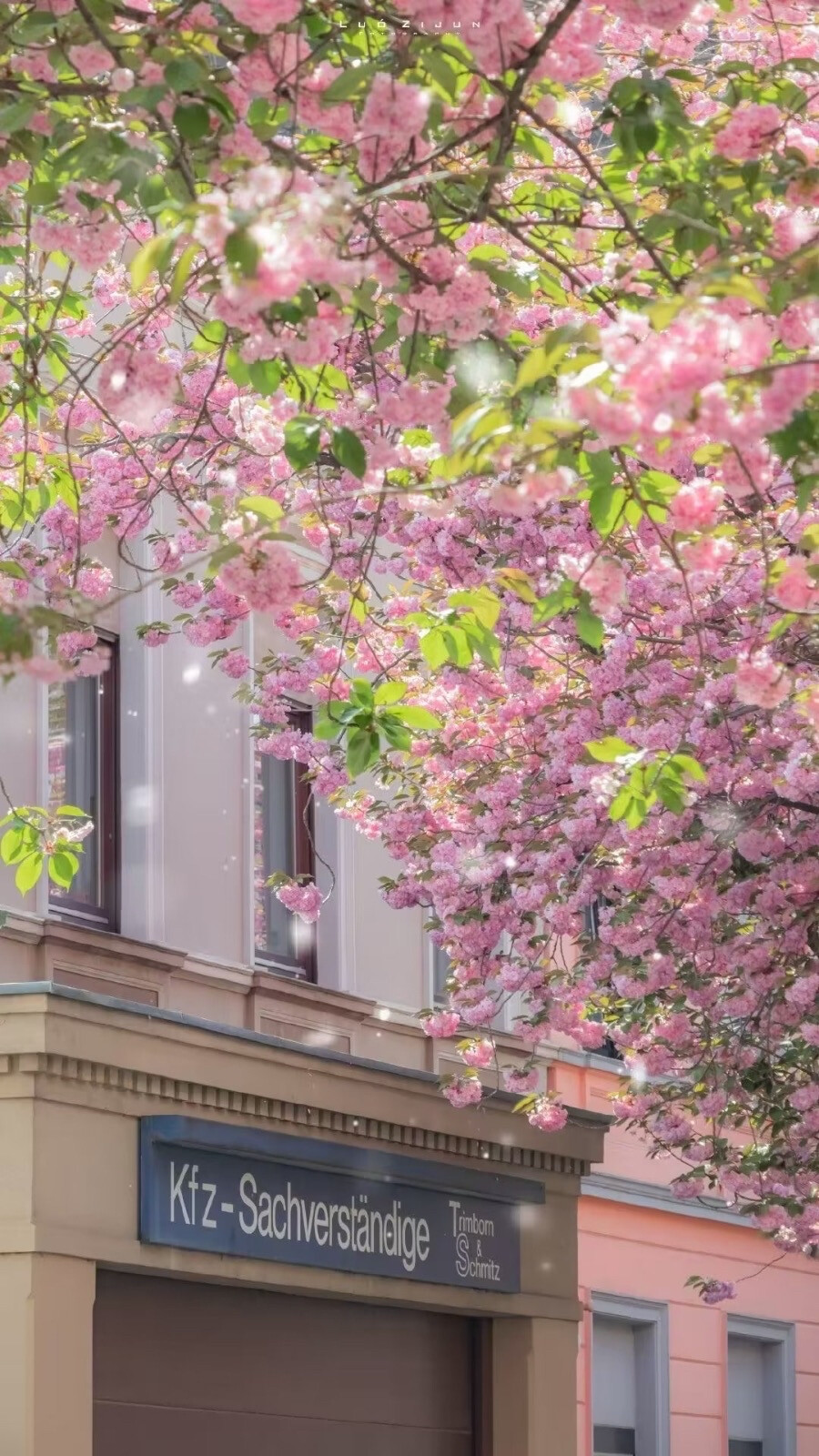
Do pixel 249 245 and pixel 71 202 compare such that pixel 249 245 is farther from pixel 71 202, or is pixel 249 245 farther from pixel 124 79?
pixel 71 202

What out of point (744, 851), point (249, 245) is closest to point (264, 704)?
point (744, 851)

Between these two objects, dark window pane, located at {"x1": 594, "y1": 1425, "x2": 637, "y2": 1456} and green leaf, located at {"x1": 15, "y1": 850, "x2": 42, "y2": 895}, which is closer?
green leaf, located at {"x1": 15, "y1": 850, "x2": 42, "y2": 895}

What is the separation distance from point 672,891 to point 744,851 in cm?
45

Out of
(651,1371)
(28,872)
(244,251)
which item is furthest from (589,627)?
(651,1371)

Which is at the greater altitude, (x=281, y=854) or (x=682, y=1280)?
(x=281, y=854)

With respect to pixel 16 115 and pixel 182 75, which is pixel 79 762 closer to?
pixel 16 115

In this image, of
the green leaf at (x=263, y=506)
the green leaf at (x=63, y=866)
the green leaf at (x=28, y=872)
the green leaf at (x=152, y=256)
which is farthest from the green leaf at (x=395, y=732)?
the green leaf at (x=152, y=256)

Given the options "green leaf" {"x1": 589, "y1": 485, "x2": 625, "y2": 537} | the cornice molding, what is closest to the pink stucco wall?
the cornice molding

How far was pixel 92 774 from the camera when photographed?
13.8 m

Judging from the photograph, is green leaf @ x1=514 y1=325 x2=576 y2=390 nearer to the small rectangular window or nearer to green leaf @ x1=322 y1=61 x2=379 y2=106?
green leaf @ x1=322 y1=61 x2=379 y2=106

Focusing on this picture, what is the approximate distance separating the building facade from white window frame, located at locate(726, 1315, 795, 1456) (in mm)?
2365

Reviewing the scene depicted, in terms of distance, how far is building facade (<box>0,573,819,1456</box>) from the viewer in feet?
36.7

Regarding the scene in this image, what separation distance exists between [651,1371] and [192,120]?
1402 centimetres

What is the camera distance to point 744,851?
36.9ft
